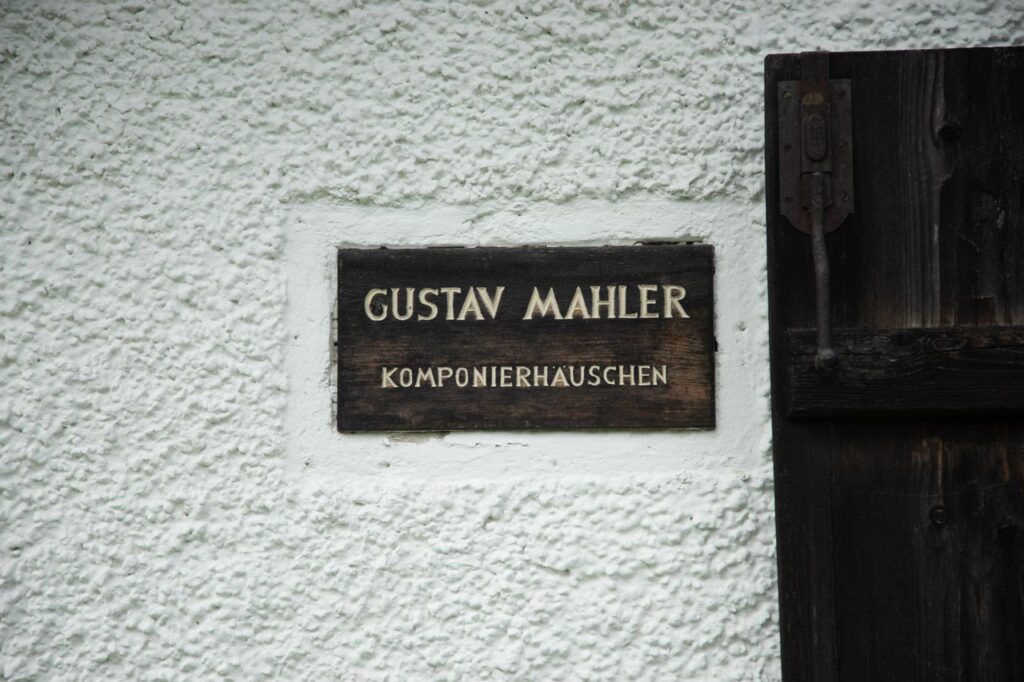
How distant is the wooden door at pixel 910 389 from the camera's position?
1.28m

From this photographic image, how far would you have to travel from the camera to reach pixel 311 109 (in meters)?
1.47

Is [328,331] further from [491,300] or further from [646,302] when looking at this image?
[646,302]

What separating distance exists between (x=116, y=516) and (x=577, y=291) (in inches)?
33.0

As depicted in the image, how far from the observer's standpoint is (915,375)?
4.20 feet

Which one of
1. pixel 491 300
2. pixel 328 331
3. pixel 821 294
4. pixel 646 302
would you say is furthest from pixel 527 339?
pixel 821 294

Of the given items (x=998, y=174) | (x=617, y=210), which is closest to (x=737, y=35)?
(x=617, y=210)

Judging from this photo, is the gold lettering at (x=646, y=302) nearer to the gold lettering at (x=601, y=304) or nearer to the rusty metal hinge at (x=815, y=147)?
the gold lettering at (x=601, y=304)

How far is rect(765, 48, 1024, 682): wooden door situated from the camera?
1.28 meters

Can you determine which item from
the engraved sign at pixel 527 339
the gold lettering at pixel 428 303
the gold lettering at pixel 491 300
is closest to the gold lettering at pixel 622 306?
the engraved sign at pixel 527 339

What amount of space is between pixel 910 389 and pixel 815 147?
0.39 metres

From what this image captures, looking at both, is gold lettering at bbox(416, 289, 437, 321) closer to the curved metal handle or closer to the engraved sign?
the engraved sign

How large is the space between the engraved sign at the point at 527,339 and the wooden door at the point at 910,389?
16 centimetres

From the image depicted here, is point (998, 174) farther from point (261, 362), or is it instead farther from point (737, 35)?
point (261, 362)

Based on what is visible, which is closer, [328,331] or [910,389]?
[910,389]
